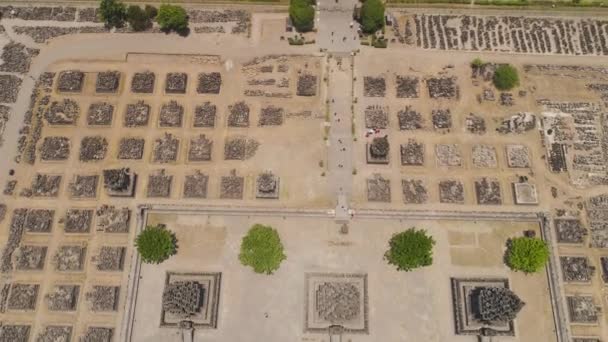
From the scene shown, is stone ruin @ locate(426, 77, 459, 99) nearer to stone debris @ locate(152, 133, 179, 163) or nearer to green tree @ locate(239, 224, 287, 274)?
green tree @ locate(239, 224, 287, 274)

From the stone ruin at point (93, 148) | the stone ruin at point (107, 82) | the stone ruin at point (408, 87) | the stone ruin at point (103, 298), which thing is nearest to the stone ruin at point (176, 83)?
the stone ruin at point (107, 82)

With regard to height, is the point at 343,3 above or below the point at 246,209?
above

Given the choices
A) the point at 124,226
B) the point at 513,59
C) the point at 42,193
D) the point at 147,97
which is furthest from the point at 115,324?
the point at 513,59

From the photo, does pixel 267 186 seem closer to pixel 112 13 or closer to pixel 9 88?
pixel 112 13

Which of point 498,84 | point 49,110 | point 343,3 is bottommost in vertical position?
point 49,110

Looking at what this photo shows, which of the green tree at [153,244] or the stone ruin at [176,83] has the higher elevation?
the stone ruin at [176,83]

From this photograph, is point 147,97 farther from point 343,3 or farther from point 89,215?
point 343,3

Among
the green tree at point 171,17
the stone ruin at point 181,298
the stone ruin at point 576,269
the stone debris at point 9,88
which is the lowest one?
the stone ruin at point 181,298

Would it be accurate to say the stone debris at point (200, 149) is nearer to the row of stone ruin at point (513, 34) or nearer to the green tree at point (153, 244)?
the green tree at point (153, 244)
